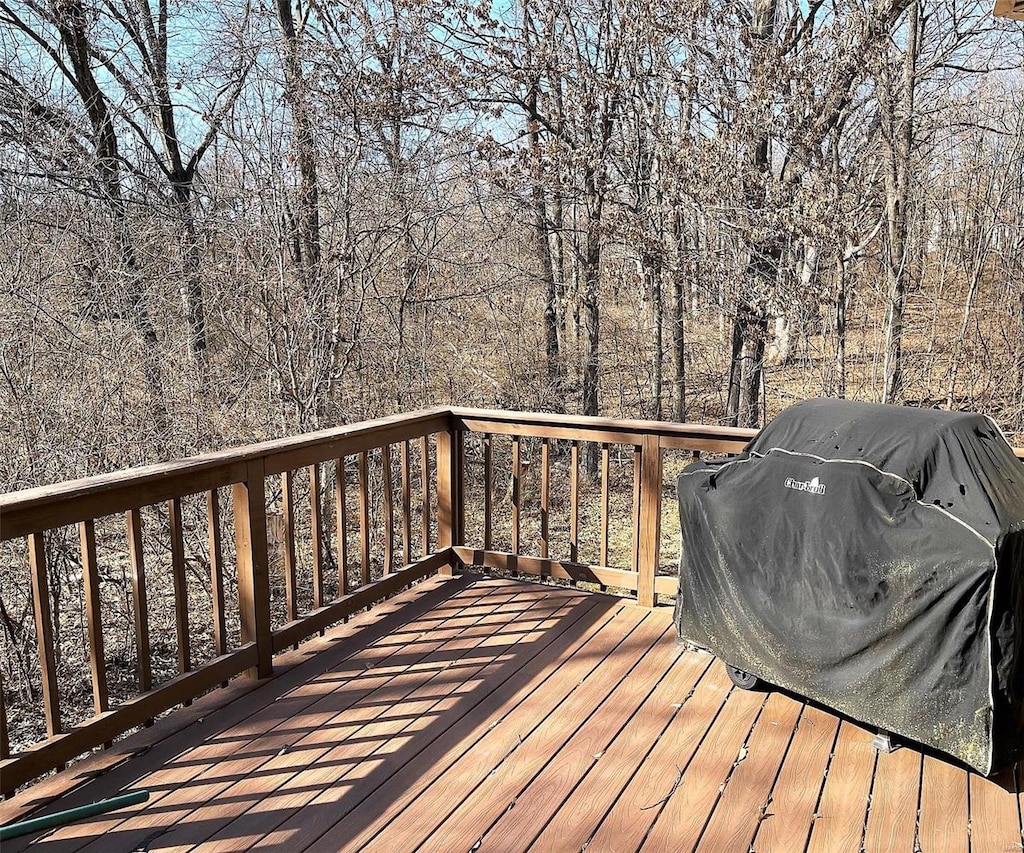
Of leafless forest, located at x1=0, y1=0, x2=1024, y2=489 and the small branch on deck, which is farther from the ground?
leafless forest, located at x1=0, y1=0, x2=1024, y2=489

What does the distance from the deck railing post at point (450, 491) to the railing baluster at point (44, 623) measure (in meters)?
2.22

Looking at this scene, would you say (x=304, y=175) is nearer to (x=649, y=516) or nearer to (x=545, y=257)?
(x=545, y=257)

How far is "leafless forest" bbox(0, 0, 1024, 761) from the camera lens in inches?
248

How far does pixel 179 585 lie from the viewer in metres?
2.80

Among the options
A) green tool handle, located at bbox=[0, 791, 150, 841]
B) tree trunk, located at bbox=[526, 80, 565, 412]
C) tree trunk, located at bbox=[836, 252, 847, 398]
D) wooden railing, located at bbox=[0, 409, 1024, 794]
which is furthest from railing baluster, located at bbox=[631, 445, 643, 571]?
tree trunk, located at bbox=[526, 80, 565, 412]

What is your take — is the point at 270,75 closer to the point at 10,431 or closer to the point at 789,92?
the point at 10,431

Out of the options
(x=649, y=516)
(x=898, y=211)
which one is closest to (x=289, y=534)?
(x=649, y=516)

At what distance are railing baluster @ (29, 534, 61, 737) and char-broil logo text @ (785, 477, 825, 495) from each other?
2381 mm

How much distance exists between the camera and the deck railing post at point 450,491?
4316mm

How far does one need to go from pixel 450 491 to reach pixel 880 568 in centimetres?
246

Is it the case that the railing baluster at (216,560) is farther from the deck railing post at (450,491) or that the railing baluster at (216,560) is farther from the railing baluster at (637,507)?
the railing baluster at (637,507)

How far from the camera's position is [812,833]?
7.27 feet

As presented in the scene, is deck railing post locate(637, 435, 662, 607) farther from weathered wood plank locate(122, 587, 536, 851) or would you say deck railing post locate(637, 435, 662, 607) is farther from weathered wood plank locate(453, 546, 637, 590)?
weathered wood plank locate(122, 587, 536, 851)

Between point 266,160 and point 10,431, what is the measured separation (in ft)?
9.41
